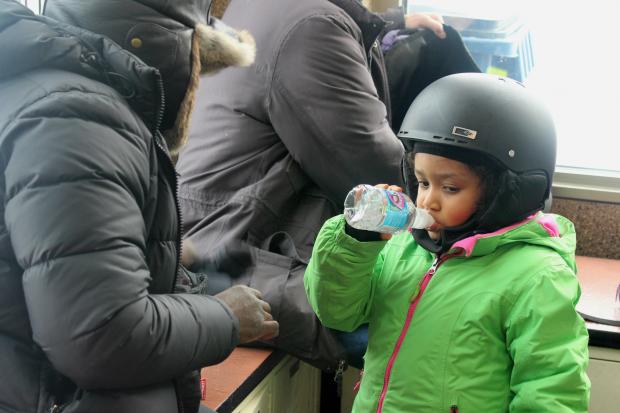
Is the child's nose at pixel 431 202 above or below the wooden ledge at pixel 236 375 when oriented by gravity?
above

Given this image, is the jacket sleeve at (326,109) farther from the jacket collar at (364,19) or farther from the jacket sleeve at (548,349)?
the jacket sleeve at (548,349)

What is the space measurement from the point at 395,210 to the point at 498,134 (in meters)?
0.23

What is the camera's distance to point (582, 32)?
2.26 m

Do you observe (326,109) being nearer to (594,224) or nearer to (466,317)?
(466,317)

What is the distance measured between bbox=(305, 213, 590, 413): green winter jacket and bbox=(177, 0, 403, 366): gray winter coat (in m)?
0.23

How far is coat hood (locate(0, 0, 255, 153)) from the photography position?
0.84 m

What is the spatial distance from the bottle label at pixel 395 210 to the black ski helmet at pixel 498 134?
106 millimetres

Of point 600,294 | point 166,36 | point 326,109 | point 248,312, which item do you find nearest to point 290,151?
point 326,109

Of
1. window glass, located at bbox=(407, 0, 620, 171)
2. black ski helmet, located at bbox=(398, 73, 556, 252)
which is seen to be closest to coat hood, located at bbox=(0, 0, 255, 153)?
black ski helmet, located at bbox=(398, 73, 556, 252)

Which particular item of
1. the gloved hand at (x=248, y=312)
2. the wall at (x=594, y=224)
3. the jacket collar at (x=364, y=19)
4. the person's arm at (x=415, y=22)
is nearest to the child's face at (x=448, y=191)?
the gloved hand at (x=248, y=312)

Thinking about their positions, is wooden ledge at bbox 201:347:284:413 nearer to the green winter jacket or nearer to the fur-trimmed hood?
the green winter jacket

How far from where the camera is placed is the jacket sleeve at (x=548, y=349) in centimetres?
97

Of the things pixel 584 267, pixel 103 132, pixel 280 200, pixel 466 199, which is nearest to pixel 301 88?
pixel 280 200

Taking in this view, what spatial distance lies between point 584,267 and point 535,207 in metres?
1.02
